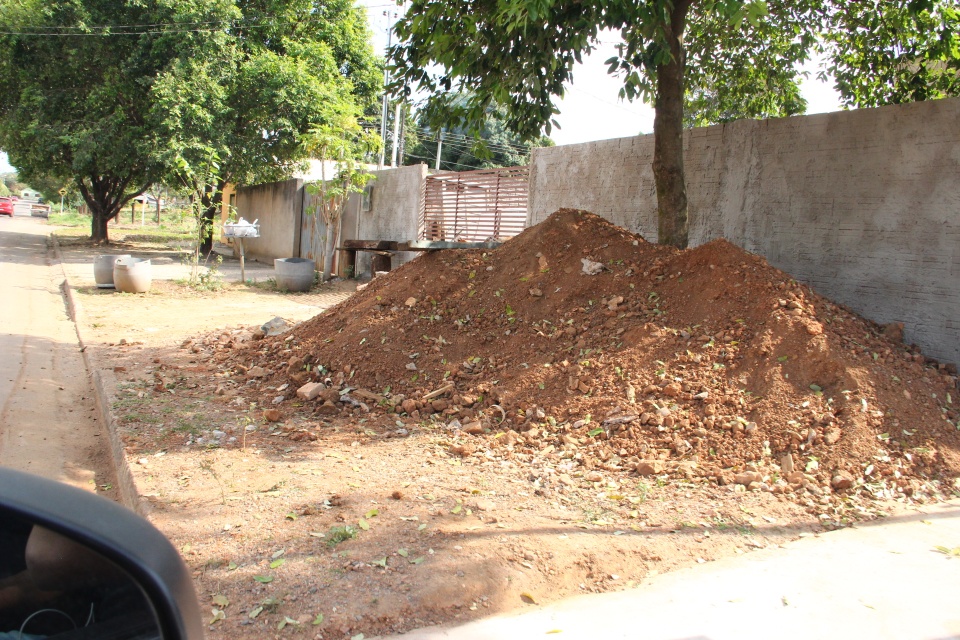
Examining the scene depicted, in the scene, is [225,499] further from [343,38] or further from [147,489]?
[343,38]

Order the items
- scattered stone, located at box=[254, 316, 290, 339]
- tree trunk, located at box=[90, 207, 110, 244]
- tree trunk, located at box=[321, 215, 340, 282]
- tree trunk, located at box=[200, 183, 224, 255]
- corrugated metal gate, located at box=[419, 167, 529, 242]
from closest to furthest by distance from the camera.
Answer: scattered stone, located at box=[254, 316, 290, 339] → corrugated metal gate, located at box=[419, 167, 529, 242] → tree trunk, located at box=[200, 183, 224, 255] → tree trunk, located at box=[321, 215, 340, 282] → tree trunk, located at box=[90, 207, 110, 244]

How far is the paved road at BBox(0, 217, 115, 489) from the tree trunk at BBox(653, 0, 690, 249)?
5.11m

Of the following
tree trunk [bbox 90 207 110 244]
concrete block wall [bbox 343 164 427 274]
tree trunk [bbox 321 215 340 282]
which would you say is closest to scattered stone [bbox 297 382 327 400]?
concrete block wall [bbox 343 164 427 274]

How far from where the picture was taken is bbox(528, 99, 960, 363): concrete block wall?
5.59 m

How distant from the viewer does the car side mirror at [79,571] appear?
1278 mm

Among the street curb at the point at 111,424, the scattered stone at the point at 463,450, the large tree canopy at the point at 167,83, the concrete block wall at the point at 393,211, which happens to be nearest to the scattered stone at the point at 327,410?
the scattered stone at the point at 463,450

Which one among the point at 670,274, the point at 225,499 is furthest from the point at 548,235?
the point at 225,499

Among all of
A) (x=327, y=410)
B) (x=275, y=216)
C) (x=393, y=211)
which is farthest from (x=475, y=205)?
(x=275, y=216)

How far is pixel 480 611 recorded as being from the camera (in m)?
2.92

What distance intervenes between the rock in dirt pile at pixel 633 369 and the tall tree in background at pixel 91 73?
1328 cm

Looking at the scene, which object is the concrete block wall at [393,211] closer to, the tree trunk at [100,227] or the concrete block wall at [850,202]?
the concrete block wall at [850,202]

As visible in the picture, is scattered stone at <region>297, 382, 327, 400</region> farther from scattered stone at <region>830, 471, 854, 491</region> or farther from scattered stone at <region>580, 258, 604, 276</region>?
scattered stone at <region>830, 471, 854, 491</region>

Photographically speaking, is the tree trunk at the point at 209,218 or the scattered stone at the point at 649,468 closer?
the scattered stone at the point at 649,468

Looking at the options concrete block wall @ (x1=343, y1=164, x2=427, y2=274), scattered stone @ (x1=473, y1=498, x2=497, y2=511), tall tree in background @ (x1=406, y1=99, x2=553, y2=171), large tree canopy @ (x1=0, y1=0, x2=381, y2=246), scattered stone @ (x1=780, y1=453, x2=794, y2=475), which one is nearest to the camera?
scattered stone @ (x1=473, y1=498, x2=497, y2=511)
